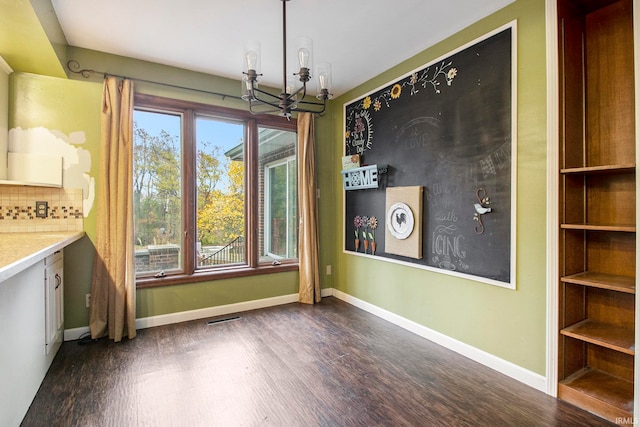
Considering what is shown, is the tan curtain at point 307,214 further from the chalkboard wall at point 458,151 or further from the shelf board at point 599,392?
the shelf board at point 599,392

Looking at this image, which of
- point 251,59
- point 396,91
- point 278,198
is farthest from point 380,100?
point 251,59

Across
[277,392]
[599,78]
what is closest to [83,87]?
[277,392]

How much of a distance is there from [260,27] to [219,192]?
5.92 ft

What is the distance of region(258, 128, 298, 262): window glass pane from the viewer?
13.0 ft

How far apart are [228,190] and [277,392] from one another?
2.32 meters

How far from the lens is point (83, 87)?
2.90 meters

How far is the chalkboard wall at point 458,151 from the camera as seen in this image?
2.31 meters

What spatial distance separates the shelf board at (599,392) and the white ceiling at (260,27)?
8.62 ft

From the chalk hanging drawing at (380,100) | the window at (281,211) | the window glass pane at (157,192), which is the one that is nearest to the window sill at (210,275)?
the window glass pane at (157,192)

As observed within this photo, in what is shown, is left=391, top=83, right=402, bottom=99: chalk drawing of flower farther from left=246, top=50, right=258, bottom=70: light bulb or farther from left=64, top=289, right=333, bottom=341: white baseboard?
left=64, top=289, right=333, bottom=341: white baseboard

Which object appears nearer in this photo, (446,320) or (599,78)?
(599,78)

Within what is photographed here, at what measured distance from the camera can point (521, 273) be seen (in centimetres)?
221

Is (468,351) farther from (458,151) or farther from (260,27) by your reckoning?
(260,27)

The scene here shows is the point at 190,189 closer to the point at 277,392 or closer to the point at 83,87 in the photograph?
the point at 83,87
